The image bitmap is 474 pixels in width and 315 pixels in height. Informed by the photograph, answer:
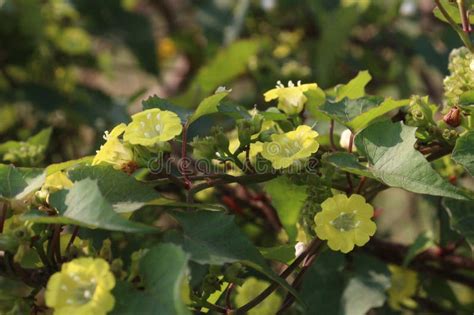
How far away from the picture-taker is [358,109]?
0.86m

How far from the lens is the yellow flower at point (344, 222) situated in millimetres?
789

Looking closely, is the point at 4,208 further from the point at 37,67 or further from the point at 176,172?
the point at 37,67

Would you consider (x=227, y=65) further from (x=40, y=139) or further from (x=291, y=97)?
(x=291, y=97)

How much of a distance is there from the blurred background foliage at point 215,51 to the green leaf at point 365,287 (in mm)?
529

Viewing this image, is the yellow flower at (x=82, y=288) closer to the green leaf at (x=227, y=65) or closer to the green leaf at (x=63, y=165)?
the green leaf at (x=63, y=165)

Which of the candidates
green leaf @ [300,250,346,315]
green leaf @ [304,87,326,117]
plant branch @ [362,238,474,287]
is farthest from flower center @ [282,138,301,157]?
plant branch @ [362,238,474,287]

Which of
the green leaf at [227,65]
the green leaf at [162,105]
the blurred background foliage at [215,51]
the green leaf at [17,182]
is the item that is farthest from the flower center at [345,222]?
the green leaf at [227,65]

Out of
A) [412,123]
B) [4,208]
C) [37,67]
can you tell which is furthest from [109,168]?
[37,67]

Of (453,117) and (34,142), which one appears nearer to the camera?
(453,117)

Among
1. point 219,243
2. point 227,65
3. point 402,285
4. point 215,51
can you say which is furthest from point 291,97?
point 215,51

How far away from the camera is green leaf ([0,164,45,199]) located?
0.75 m

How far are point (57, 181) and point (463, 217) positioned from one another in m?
0.50

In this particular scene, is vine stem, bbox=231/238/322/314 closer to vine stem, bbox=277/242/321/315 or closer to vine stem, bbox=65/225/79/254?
vine stem, bbox=277/242/321/315

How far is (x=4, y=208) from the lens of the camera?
0.77 metres
